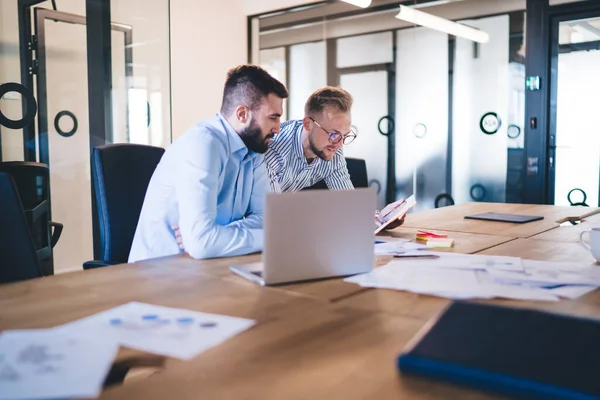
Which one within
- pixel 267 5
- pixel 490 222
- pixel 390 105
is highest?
pixel 267 5

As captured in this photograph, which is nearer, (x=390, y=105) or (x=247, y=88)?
(x=247, y=88)

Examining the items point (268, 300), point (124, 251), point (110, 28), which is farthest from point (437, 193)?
point (268, 300)

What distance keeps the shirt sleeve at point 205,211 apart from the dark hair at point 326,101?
1290 millimetres

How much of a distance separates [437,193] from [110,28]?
123 inches

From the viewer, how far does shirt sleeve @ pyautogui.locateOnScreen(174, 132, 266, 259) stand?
1.78 m

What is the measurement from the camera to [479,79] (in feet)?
15.9

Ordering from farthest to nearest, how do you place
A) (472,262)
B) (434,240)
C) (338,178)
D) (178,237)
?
(338,178) < (178,237) < (434,240) < (472,262)

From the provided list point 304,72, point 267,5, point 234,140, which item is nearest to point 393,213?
point 234,140

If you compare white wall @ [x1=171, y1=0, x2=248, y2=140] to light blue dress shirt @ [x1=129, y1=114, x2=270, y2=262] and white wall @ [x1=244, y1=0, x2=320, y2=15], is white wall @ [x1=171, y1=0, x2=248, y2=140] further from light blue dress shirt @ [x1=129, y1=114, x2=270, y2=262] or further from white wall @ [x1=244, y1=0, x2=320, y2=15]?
light blue dress shirt @ [x1=129, y1=114, x2=270, y2=262]

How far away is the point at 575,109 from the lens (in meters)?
4.60

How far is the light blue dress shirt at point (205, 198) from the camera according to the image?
5.94 feet

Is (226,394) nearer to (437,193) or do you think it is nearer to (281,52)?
(437,193)

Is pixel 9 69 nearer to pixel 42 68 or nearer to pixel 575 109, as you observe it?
pixel 42 68

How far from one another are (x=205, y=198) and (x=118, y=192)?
666 millimetres
